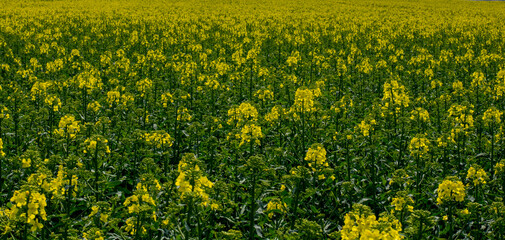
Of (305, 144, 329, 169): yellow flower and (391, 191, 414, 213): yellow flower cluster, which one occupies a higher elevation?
(305, 144, 329, 169): yellow flower

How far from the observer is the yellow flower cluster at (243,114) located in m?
7.52

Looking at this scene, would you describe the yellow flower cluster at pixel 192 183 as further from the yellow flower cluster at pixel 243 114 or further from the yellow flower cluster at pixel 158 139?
the yellow flower cluster at pixel 243 114

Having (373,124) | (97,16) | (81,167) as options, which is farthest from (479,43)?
(97,16)

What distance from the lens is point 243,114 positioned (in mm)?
7609

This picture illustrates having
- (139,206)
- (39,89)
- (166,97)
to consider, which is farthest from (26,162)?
(39,89)

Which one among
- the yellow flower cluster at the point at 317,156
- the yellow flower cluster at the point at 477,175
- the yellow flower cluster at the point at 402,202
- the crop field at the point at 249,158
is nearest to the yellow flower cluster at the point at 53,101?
the crop field at the point at 249,158

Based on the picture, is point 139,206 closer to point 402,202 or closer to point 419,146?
point 402,202

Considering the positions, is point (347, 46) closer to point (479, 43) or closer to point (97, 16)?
point (479, 43)

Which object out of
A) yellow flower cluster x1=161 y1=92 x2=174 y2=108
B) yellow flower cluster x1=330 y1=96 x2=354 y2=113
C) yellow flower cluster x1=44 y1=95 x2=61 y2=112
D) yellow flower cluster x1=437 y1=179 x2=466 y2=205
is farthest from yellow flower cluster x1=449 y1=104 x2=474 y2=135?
yellow flower cluster x1=44 y1=95 x2=61 y2=112

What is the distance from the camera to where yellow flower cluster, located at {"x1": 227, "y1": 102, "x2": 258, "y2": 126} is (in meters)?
7.52

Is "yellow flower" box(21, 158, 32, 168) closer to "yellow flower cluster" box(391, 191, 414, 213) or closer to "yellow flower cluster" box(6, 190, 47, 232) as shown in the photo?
"yellow flower cluster" box(6, 190, 47, 232)

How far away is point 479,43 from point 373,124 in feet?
55.0

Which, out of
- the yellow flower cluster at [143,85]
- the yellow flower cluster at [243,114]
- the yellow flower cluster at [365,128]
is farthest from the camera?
the yellow flower cluster at [143,85]

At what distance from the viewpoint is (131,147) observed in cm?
739
